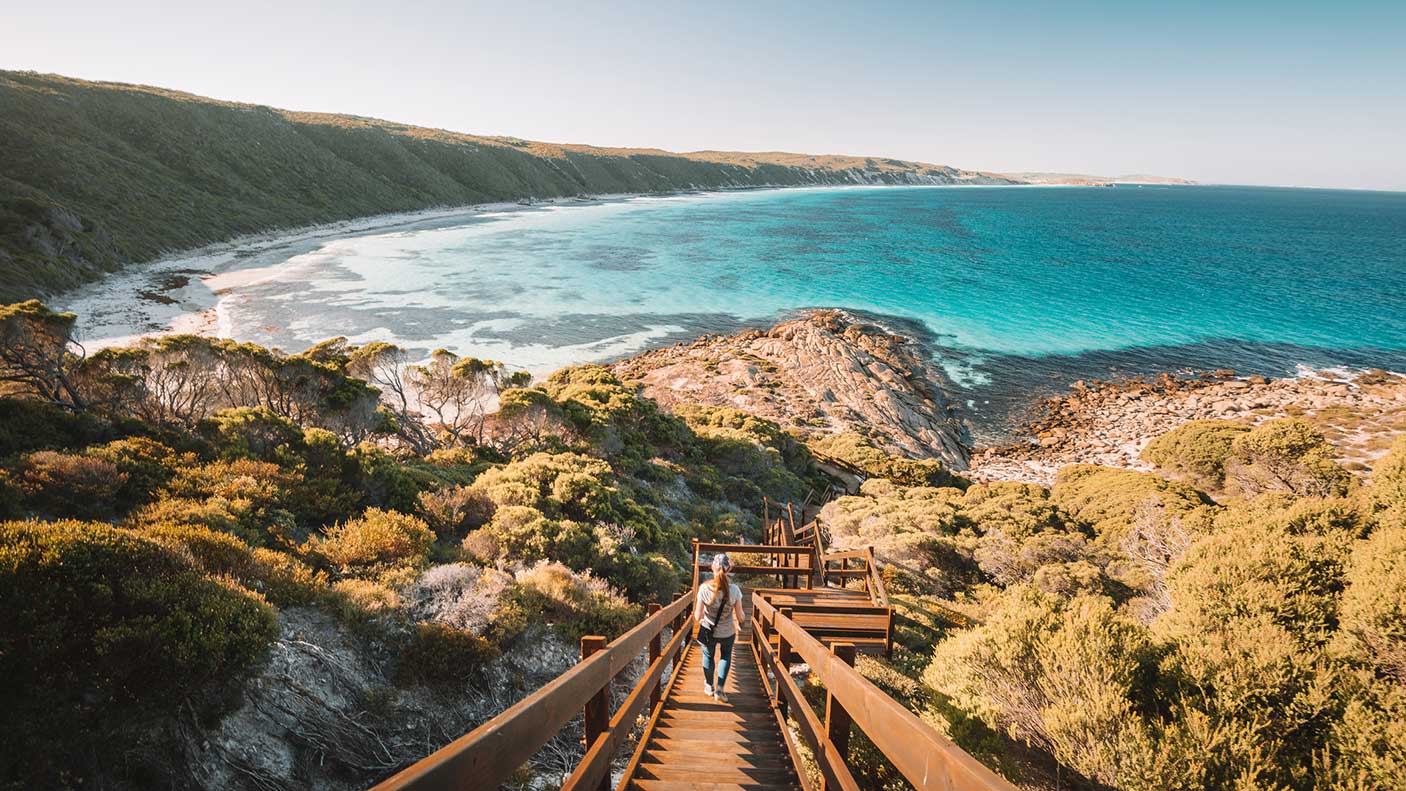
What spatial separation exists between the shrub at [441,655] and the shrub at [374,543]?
1.61m

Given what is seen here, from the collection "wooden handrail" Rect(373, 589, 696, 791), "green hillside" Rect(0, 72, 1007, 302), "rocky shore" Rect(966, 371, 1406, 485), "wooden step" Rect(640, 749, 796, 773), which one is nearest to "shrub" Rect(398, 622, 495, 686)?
"wooden step" Rect(640, 749, 796, 773)

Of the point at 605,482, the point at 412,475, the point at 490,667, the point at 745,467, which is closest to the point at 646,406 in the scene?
the point at 745,467

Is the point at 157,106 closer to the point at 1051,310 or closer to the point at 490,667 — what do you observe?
the point at 490,667

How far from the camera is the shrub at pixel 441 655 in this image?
203 inches

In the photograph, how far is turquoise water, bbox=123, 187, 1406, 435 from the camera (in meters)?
33.9

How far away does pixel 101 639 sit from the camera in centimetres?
352

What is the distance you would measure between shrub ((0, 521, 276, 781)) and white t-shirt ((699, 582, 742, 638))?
3.71m

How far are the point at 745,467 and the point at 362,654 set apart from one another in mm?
14825

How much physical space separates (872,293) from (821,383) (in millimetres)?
24669

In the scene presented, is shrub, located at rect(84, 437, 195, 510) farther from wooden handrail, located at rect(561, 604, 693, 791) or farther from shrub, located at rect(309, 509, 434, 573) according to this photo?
wooden handrail, located at rect(561, 604, 693, 791)

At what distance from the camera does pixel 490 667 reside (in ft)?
18.3

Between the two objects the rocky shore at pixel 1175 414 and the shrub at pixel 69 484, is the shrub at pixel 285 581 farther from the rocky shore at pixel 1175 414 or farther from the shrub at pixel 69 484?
the rocky shore at pixel 1175 414

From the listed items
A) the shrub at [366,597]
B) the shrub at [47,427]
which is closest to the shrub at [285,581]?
the shrub at [366,597]

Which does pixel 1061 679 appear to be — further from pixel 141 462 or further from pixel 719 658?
pixel 141 462
